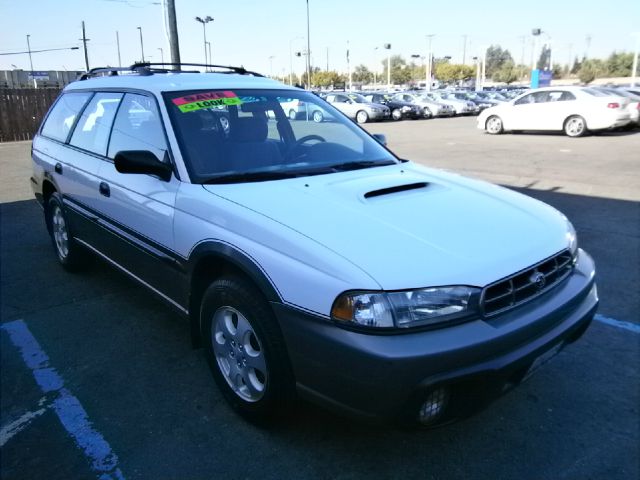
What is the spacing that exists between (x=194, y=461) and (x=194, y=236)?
3.65 ft

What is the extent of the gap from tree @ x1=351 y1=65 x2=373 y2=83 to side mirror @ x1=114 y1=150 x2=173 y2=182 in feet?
431

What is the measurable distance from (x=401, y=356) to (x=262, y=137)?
1.91 meters

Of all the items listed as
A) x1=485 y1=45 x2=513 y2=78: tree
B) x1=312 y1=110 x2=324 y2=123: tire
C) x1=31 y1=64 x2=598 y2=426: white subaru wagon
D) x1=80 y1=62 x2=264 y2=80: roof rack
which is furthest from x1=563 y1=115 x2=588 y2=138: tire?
x1=485 y1=45 x2=513 y2=78: tree

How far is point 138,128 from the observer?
11.2 ft

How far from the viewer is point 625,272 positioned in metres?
4.84

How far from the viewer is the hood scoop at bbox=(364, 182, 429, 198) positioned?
2.74 m

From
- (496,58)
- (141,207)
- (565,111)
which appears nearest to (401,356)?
(141,207)

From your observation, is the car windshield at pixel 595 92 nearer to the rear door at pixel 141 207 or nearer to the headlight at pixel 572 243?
the headlight at pixel 572 243

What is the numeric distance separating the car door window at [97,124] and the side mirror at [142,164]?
1000 mm

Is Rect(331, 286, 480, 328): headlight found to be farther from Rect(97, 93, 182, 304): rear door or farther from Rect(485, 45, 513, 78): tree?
Rect(485, 45, 513, 78): tree

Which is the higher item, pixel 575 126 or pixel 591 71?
pixel 591 71

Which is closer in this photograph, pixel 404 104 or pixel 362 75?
pixel 404 104

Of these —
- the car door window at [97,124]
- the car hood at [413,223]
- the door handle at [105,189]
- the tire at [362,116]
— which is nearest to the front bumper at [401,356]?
the car hood at [413,223]

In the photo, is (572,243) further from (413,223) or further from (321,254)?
(321,254)
